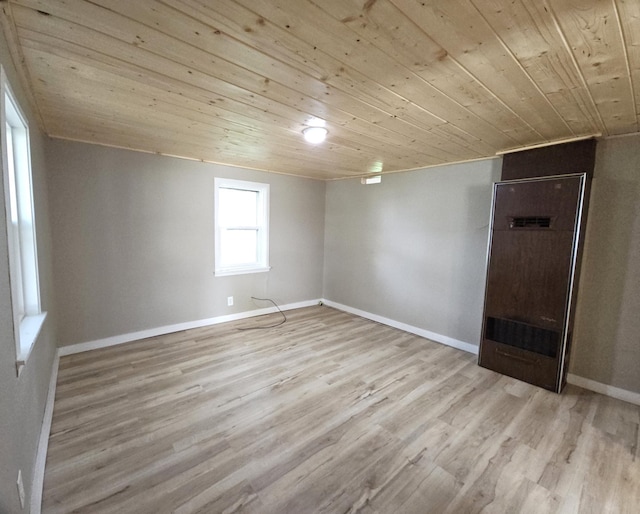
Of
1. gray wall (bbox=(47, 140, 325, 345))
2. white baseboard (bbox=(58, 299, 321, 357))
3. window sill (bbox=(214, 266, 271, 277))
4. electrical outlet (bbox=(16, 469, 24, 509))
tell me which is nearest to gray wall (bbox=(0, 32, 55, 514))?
electrical outlet (bbox=(16, 469, 24, 509))

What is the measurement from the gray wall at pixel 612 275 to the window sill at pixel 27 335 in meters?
3.99

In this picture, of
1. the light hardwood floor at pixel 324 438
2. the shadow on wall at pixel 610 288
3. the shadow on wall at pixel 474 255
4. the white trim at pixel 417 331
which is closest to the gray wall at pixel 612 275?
the shadow on wall at pixel 610 288

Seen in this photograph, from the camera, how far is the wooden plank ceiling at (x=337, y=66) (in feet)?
3.63

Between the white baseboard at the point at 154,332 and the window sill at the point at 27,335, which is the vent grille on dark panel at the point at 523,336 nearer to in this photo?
the white baseboard at the point at 154,332

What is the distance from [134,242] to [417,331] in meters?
3.70

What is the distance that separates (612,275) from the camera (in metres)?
2.51

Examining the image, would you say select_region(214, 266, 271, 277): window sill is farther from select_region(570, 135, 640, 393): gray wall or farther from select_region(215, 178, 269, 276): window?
select_region(570, 135, 640, 393): gray wall

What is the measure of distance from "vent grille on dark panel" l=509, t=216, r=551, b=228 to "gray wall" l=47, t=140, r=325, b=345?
10.2ft

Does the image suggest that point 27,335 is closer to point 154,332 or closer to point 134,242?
point 134,242

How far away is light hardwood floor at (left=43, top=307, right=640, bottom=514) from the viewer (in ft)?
5.04

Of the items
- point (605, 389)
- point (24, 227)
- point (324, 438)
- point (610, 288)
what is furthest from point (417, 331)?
point (24, 227)

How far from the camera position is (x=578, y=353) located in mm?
2701

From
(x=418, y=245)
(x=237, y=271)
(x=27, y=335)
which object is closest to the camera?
(x=27, y=335)

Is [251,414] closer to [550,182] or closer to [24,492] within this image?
[24,492]
